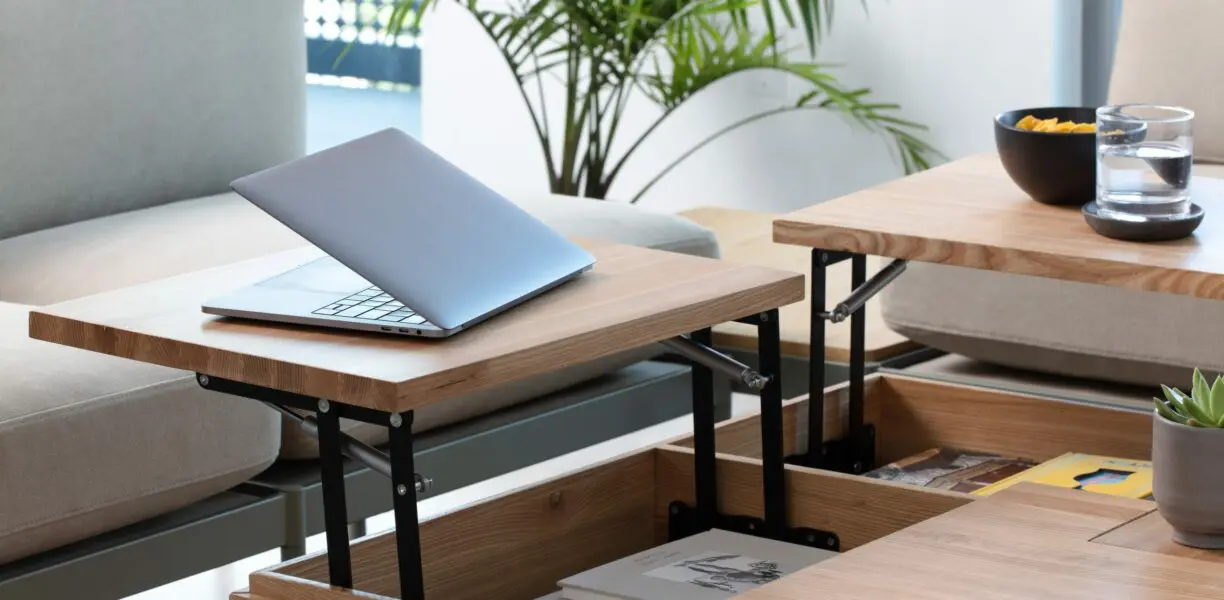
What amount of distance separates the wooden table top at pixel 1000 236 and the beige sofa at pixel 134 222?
60 centimetres

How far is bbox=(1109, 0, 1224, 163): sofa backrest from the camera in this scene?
256 centimetres

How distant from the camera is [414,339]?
119 cm

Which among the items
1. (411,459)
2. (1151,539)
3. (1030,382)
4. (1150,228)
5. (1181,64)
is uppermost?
(1181,64)

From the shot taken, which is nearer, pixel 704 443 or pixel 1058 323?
pixel 704 443

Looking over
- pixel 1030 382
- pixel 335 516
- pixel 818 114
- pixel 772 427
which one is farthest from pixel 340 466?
pixel 818 114

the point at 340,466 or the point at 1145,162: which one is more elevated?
the point at 1145,162

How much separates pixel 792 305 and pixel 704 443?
109cm

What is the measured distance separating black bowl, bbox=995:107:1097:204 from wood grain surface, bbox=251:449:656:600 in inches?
18.9

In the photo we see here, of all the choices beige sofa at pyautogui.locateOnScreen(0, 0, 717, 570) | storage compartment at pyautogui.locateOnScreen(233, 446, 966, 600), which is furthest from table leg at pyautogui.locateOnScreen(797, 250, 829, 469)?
beige sofa at pyautogui.locateOnScreen(0, 0, 717, 570)

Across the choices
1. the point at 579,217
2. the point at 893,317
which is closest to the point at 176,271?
the point at 579,217

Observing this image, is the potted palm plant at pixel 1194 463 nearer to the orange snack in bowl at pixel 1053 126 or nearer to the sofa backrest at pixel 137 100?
the orange snack in bowl at pixel 1053 126

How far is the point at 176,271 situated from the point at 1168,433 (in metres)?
1.31

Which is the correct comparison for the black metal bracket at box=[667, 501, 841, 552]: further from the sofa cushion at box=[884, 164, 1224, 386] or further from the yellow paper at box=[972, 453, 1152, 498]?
the sofa cushion at box=[884, 164, 1224, 386]

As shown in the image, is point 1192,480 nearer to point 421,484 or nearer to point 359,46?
point 421,484
